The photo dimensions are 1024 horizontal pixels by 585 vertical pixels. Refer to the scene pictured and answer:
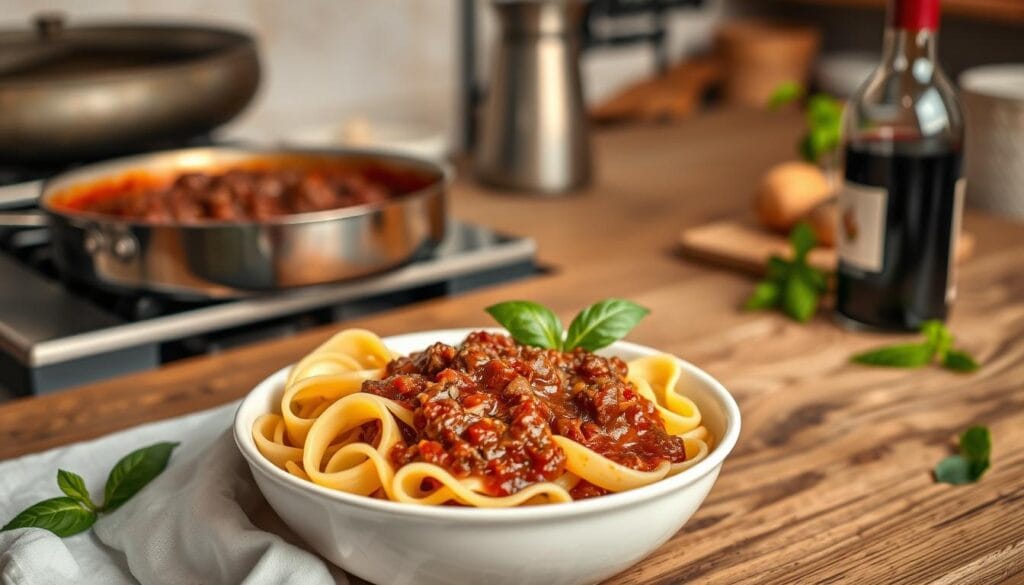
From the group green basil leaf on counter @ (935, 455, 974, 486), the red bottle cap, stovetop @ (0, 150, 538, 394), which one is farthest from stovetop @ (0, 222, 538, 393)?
green basil leaf on counter @ (935, 455, 974, 486)

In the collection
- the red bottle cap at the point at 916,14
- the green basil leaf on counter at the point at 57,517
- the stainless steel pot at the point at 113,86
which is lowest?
the green basil leaf on counter at the point at 57,517

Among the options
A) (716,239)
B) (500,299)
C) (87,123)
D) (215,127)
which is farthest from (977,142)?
(87,123)

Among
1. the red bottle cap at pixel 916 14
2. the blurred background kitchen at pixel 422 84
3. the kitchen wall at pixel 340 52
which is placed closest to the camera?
the red bottle cap at pixel 916 14

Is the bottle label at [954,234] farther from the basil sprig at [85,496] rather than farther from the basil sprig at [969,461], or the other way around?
the basil sprig at [85,496]

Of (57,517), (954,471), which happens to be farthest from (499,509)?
(954,471)

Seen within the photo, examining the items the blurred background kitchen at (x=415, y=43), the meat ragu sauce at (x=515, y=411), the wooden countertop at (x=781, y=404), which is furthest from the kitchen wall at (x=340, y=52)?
the meat ragu sauce at (x=515, y=411)

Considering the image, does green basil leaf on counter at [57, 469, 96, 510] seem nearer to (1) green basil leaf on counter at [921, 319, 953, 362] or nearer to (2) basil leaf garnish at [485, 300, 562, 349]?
(2) basil leaf garnish at [485, 300, 562, 349]

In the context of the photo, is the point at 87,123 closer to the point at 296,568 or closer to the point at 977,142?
the point at 296,568

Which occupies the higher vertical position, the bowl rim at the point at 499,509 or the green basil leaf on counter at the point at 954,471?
the bowl rim at the point at 499,509
